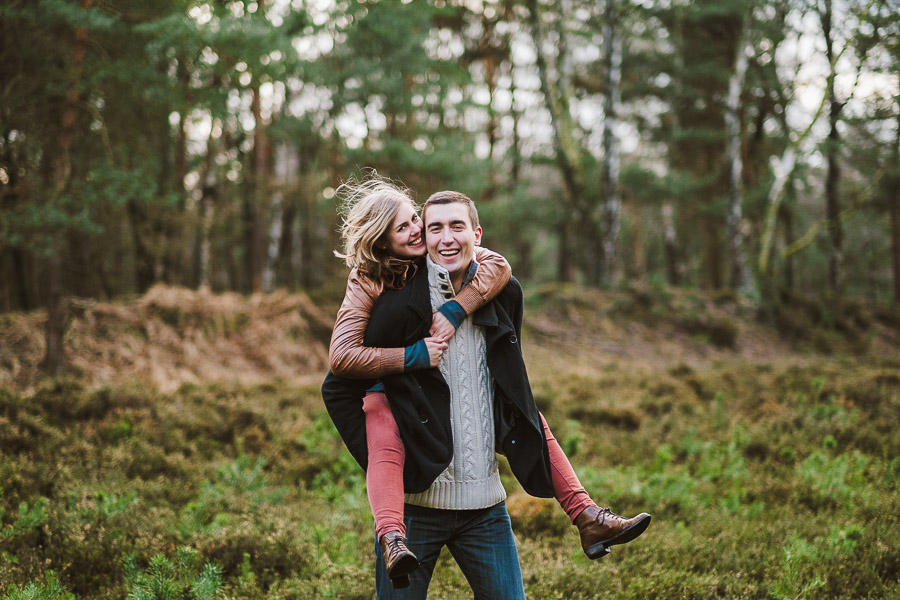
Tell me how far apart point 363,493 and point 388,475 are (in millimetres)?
3672

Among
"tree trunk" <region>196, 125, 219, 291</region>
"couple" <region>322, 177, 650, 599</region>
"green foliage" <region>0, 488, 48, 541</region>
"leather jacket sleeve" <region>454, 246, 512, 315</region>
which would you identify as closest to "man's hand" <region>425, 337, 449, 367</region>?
"couple" <region>322, 177, 650, 599</region>

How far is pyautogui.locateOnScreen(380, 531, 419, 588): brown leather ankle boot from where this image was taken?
212 cm

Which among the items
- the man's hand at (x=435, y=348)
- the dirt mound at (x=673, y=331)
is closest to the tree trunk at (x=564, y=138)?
the dirt mound at (x=673, y=331)

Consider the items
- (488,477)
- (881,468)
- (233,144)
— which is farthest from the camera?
(233,144)

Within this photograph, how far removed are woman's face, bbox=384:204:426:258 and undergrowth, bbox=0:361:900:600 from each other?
226 centimetres

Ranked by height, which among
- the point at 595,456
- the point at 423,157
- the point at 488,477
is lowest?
the point at 595,456

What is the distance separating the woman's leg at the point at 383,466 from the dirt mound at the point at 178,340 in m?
6.99

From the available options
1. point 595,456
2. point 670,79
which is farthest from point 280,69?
point 670,79

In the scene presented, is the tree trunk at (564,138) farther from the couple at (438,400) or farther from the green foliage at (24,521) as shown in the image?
the couple at (438,400)

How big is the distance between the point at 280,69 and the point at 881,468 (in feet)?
29.1

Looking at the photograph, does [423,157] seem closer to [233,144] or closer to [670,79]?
[233,144]

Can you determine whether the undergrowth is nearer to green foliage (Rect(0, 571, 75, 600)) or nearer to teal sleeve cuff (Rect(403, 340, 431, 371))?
green foliage (Rect(0, 571, 75, 600))

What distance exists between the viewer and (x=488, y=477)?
245 centimetres

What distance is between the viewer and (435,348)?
2350mm
